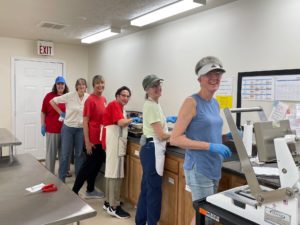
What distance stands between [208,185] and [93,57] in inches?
177

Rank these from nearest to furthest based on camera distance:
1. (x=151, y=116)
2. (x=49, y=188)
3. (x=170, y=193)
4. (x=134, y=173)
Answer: (x=49, y=188)
(x=151, y=116)
(x=170, y=193)
(x=134, y=173)

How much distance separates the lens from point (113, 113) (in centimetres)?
295

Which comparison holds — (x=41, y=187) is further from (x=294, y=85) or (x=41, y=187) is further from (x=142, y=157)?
(x=294, y=85)

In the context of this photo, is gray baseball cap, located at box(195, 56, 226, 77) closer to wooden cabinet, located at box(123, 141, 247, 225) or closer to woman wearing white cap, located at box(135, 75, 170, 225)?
woman wearing white cap, located at box(135, 75, 170, 225)

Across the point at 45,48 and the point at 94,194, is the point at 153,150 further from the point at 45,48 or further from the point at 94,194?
the point at 45,48

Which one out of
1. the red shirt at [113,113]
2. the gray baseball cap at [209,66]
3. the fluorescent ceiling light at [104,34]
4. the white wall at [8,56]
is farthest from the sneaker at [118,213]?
the white wall at [8,56]

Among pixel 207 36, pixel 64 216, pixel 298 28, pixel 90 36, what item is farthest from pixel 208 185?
pixel 90 36

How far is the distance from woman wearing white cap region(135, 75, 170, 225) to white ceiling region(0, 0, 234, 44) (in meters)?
0.91

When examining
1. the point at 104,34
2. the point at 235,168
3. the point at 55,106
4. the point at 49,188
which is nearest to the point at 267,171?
the point at 235,168

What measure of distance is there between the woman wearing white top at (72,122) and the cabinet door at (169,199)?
159 centimetres

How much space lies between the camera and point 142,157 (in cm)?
256

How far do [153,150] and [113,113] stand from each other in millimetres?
697

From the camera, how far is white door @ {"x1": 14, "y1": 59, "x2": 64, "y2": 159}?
5.21 metres

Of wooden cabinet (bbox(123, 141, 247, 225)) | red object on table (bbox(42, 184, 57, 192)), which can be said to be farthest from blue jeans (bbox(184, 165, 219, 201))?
red object on table (bbox(42, 184, 57, 192))
